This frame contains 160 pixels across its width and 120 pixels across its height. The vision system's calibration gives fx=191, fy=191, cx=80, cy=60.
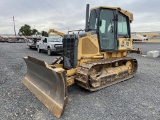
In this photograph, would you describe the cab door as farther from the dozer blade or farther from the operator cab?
the dozer blade

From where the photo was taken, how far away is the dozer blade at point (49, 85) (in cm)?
455

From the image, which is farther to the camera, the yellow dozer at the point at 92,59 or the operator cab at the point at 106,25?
the operator cab at the point at 106,25

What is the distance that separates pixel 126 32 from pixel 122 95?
9.52 ft

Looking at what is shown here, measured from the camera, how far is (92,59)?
6477 mm

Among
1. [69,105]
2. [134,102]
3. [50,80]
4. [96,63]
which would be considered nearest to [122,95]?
[134,102]

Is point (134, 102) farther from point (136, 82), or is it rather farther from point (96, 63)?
point (136, 82)

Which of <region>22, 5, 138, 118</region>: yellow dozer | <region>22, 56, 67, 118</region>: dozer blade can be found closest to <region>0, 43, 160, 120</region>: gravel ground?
<region>22, 56, 67, 118</region>: dozer blade

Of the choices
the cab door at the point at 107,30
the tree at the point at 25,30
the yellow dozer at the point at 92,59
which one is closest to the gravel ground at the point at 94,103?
the yellow dozer at the point at 92,59

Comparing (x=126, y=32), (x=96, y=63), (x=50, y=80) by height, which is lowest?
(x=50, y=80)

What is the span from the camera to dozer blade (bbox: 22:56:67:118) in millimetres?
4551

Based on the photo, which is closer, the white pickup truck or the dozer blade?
the dozer blade

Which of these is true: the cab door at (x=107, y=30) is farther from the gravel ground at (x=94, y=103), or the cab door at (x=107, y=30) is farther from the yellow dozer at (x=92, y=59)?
the gravel ground at (x=94, y=103)

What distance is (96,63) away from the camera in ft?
19.6

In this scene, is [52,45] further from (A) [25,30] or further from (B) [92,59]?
(A) [25,30]
